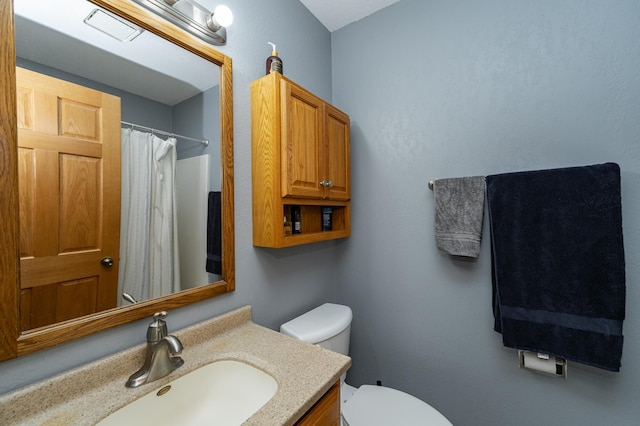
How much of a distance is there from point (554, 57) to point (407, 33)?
0.69m

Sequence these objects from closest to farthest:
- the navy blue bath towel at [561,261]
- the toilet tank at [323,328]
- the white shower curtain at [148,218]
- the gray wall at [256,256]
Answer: the gray wall at [256,256]
the white shower curtain at [148,218]
the navy blue bath towel at [561,261]
the toilet tank at [323,328]

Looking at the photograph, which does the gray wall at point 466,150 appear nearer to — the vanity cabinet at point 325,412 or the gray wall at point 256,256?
the gray wall at point 256,256

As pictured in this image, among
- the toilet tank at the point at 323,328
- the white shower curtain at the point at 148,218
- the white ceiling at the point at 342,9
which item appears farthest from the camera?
the white ceiling at the point at 342,9

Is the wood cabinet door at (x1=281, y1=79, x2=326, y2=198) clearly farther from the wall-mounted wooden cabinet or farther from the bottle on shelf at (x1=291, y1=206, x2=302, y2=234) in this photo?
the bottle on shelf at (x1=291, y1=206, x2=302, y2=234)

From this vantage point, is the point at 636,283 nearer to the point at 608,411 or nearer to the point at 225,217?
the point at 608,411

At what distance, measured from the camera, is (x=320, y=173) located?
4.13ft

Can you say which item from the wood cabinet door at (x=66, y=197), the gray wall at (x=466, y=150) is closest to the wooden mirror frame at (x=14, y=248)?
the wood cabinet door at (x=66, y=197)

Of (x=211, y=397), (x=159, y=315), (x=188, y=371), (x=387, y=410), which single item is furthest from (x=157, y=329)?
(x=387, y=410)

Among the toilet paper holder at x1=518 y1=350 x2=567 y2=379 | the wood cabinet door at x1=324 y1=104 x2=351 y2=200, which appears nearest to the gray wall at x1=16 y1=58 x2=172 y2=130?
the wood cabinet door at x1=324 y1=104 x2=351 y2=200

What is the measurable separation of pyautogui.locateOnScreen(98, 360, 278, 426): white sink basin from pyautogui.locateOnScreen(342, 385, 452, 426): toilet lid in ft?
1.79

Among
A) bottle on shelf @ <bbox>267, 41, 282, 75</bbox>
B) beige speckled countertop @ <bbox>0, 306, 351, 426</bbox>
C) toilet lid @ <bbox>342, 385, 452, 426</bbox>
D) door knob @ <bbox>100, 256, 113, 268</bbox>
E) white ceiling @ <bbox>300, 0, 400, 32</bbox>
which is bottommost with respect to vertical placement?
toilet lid @ <bbox>342, 385, 452, 426</bbox>

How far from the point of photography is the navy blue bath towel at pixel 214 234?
100 centimetres

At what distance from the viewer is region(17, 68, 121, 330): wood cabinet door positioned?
2.04 ft

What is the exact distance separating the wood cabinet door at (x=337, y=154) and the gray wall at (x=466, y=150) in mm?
141
